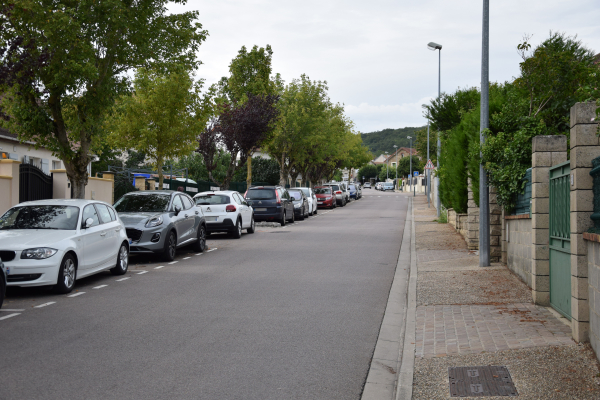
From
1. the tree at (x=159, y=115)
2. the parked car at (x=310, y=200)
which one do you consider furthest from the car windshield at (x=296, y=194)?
the tree at (x=159, y=115)

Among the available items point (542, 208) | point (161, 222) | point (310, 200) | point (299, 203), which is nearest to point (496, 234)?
point (542, 208)

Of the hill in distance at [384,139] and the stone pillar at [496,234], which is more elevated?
the hill in distance at [384,139]

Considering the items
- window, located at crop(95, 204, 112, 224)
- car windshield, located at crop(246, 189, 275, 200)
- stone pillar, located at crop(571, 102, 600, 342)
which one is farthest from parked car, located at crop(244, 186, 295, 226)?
stone pillar, located at crop(571, 102, 600, 342)

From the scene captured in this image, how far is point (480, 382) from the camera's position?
5242mm

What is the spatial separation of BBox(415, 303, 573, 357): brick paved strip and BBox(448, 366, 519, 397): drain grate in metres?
0.60

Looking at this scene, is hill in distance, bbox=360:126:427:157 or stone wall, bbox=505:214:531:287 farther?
hill in distance, bbox=360:126:427:157

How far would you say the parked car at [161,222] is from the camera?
13.6 metres

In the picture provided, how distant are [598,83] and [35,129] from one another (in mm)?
13136

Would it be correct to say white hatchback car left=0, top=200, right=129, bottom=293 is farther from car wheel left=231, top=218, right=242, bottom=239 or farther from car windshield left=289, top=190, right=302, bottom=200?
car windshield left=289, top=190, right=302, bottom=200

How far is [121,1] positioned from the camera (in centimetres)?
1544

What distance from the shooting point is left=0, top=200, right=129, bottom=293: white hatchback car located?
9234mm

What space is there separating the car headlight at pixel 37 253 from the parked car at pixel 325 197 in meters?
34.9

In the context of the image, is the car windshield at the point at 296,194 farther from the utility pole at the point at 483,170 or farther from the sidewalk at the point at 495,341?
the sidewalk at the point at 495,341

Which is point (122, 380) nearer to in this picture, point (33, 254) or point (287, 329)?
point (287, 329)
